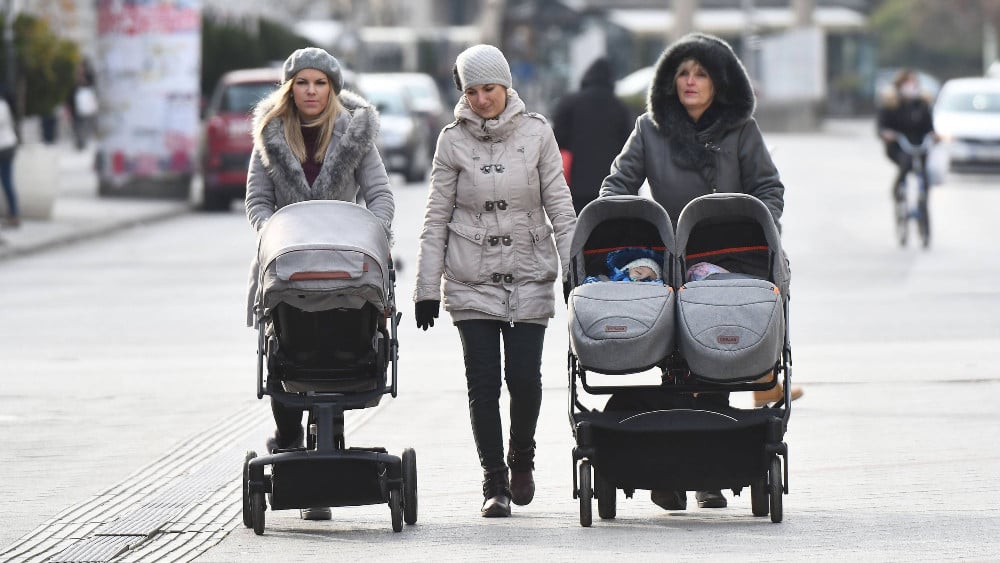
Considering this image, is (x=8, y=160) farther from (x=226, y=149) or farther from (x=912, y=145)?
(x=912, y=145)

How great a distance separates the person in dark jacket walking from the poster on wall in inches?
633

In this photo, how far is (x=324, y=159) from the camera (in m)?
7.65

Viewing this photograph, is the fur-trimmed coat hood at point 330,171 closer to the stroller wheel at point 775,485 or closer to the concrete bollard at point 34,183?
the stroller wheel at point 775,485

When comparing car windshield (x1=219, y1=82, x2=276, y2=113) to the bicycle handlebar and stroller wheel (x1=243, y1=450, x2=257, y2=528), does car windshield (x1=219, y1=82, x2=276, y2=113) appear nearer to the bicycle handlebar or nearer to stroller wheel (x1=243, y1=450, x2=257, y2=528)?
the bicycle handlebar

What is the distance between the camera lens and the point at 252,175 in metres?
7.73

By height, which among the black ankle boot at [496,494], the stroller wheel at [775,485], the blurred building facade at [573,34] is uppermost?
the stroller wheel at [775,485]

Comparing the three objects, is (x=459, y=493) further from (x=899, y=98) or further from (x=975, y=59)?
(x=975, y=59)

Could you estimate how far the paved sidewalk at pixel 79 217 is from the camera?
73.0 ft

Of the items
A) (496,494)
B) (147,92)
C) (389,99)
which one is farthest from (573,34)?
(496,494)

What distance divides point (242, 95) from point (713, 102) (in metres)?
21.8

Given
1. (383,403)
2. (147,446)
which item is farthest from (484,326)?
(383,403)

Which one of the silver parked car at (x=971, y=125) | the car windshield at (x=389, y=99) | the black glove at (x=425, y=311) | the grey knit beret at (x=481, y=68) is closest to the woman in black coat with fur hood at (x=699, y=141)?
the grey knit beret at (x=481, y=68)

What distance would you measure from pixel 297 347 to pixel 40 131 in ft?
138

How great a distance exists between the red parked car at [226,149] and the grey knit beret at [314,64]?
20566mm
